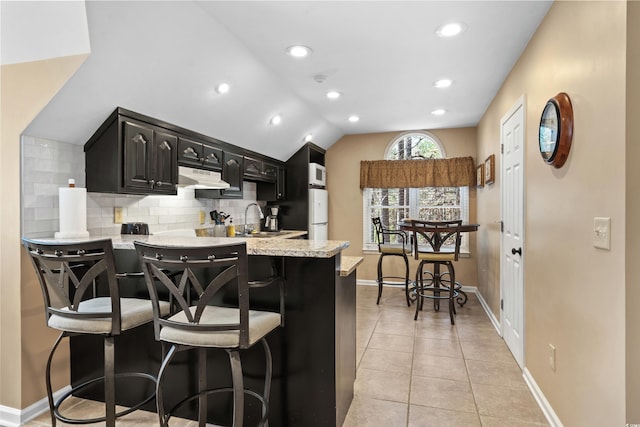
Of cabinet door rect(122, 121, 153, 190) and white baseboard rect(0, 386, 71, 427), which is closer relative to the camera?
white baseboard rect(0, 386, 71, 427)

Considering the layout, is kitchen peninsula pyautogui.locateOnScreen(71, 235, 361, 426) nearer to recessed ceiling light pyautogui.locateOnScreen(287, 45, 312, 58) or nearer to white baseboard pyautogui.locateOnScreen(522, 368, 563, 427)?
white baseboard pyautogui.locateOnScreen(522, 368, 563, 427)

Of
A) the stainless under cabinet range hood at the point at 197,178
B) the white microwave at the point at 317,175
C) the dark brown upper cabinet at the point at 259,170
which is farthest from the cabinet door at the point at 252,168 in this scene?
the white microwave at the point at 317,175

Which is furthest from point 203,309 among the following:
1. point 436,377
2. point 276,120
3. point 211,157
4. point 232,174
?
point 276,120

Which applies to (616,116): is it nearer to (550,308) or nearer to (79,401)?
(550,308)

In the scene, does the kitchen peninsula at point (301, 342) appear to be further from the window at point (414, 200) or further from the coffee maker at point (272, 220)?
the window at point (414, 200)

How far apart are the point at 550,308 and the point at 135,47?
3020 millimetres

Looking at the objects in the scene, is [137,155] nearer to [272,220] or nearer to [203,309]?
[203,309]

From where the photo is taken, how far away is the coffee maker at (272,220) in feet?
16.9

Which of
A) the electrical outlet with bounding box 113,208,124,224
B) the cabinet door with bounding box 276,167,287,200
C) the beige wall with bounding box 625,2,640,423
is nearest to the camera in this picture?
the beige wall with bounding box 625,2,640,423

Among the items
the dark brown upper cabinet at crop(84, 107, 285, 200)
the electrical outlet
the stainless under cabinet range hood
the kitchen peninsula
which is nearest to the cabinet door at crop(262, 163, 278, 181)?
the dark brown upper cabinet at crop(84, 107, 285, 200)

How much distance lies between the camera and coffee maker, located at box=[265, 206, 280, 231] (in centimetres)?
515

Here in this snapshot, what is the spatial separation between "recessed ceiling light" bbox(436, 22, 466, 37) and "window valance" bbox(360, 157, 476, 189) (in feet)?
10.1

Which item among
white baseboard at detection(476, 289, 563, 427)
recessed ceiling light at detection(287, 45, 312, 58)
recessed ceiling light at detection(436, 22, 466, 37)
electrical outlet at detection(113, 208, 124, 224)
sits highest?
recessed ceiling light at detection(287, 45, 312, 58)

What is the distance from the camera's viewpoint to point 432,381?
262 cm
